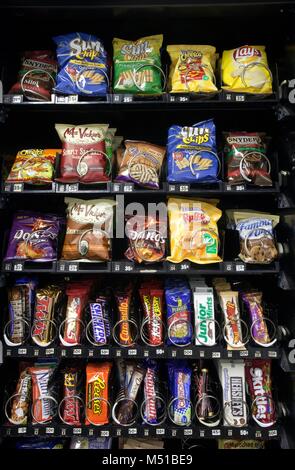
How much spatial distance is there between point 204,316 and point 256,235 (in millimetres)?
477

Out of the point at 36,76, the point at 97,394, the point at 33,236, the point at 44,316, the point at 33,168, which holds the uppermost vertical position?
the point at 36,76

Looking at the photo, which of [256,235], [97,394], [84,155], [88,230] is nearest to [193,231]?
[256,235]

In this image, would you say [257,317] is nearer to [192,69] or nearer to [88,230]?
[88,230]

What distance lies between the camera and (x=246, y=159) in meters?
1.65

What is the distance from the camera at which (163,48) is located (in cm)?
181

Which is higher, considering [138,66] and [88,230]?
[138,66]

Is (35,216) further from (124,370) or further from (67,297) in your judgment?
(124,370)

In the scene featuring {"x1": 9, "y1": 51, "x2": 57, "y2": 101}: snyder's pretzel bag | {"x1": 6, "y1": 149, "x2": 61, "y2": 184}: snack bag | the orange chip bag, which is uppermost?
{"x1": 9, "y1": 51, "x2": 57, "y2": 101}: snyder's pretzel bag

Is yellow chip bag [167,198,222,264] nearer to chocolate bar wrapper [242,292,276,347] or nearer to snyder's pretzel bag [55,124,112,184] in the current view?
chocolate bar wrapper [242,292,276,347]

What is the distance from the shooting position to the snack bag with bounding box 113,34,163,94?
1600 mm

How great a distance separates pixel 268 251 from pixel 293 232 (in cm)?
15

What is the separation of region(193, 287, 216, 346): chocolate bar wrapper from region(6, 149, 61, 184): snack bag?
3.12 feet

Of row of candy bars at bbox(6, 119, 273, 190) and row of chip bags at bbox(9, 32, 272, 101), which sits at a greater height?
row of chip bags at bbox(9, 32, 272, 101)

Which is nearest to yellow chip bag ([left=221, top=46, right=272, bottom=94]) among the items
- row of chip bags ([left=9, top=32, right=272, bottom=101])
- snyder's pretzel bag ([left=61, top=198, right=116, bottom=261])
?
row of chip bags ([left=9, top=32, right=272, bottom=101])
